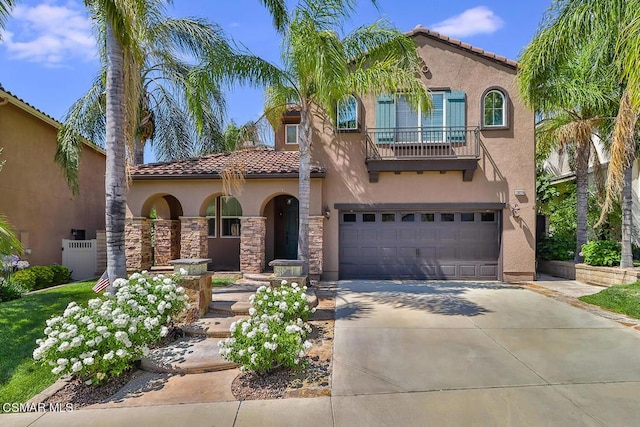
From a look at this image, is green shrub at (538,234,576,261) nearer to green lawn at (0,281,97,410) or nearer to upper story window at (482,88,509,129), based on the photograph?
upper story window at (482,88,509,129)

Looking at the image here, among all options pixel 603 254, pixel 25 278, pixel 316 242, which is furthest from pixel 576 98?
pixel 25 278

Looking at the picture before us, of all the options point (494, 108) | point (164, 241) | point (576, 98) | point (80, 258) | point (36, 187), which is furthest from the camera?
point (164, 241)

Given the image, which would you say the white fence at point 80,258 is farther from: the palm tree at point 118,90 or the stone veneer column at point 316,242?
the stone veneer column at point 316,242

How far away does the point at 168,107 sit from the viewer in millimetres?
15883

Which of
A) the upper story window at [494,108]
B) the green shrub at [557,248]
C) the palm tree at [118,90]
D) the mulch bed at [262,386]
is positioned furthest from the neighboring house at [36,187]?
the green shrub at [557,248]

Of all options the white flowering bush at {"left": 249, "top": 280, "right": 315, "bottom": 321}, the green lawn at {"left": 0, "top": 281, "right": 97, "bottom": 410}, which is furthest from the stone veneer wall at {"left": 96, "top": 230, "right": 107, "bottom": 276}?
the white flowering bush at {"left": 249, "top": 280, "right": 315, "bottom": 321}

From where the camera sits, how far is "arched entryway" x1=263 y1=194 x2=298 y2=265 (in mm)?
14495

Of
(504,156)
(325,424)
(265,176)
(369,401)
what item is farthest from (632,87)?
(265,176)

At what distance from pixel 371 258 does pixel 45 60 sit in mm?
11946

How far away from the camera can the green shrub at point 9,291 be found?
332 inches

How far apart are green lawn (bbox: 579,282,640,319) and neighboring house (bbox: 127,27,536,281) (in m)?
2.94

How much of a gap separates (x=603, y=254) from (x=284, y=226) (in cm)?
1134

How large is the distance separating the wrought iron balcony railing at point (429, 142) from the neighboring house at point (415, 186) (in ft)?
0.11

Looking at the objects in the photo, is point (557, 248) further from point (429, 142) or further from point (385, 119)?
point (385, 119)
